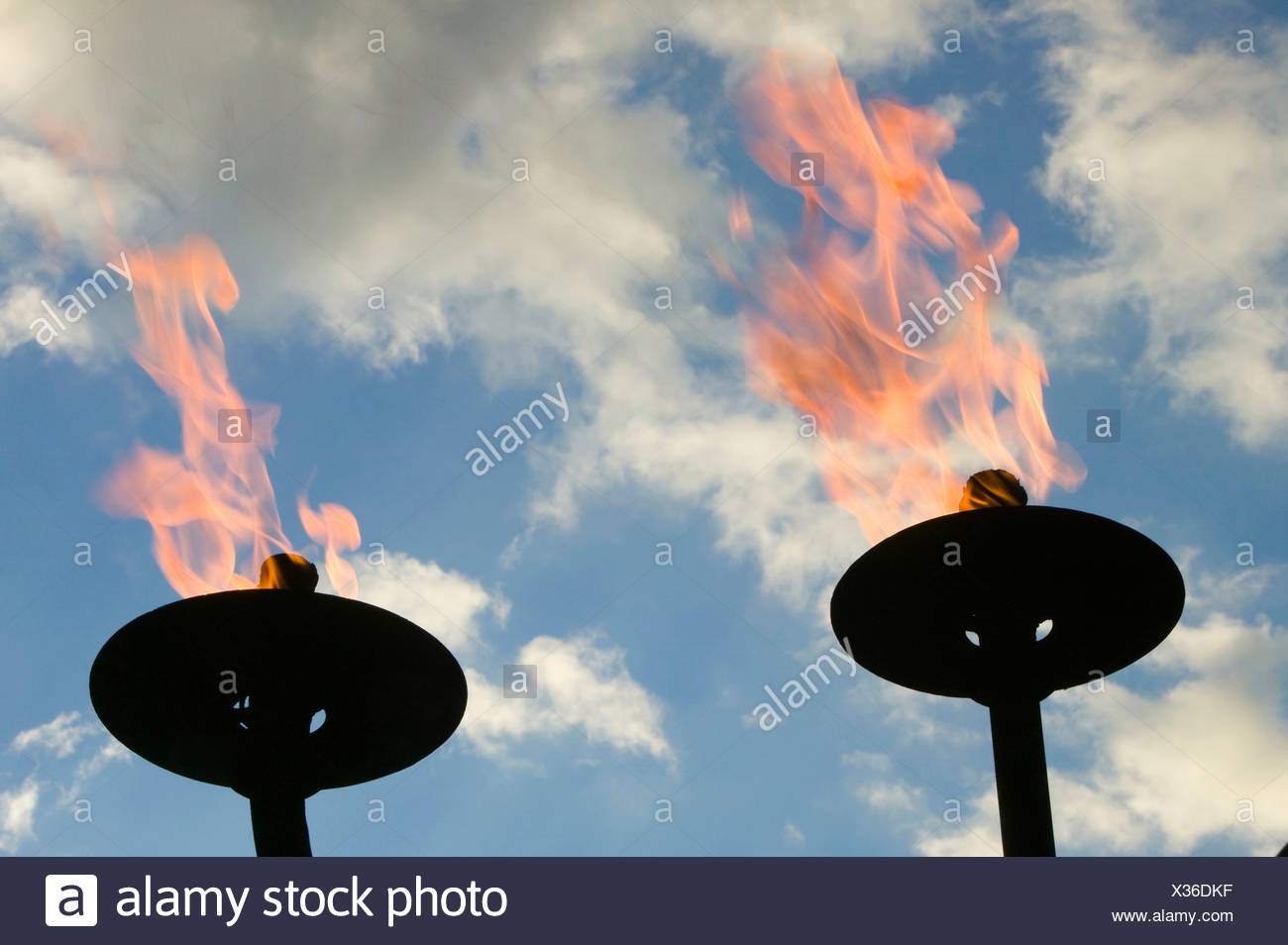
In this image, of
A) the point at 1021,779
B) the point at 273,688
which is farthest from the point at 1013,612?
the point at 273,688

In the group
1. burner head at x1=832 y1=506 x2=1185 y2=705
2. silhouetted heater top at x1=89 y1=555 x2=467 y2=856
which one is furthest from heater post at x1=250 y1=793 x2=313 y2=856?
burner head at x1=832 y1=506 x2=1185 y2=705

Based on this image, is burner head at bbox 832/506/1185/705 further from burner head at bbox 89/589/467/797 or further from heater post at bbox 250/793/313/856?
heater post at bbox 250/793/313/856

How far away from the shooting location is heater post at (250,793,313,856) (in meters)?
10.3

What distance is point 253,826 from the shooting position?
10.5 metres

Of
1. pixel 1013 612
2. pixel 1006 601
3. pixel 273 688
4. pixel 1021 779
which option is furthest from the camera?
pixel 1013 612

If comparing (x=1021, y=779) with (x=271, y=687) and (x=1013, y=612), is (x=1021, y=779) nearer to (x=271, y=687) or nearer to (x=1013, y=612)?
(x=1013, y=612)

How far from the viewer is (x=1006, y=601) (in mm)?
10836

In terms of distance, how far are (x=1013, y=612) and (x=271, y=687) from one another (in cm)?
627

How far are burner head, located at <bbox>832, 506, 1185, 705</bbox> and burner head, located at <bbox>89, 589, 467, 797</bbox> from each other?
3720 millimetres

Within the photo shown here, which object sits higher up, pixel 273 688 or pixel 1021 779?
pixel 273 688

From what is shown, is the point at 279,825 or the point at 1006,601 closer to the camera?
the point at 279,825
